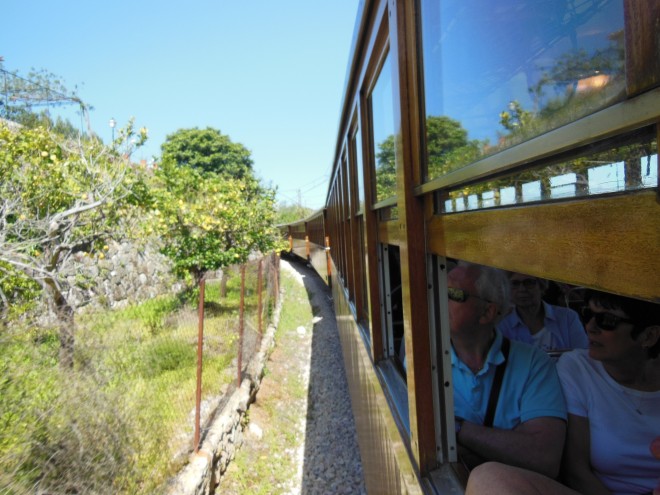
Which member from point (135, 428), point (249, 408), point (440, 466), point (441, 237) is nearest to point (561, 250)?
point (441, 237)

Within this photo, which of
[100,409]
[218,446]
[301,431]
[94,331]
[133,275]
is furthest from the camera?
[133,275]

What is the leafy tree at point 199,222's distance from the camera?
28.6ft

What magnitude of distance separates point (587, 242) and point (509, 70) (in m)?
0.36

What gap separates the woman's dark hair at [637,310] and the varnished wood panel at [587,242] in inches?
34.7

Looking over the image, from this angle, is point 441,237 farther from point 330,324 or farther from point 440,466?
point 330,324

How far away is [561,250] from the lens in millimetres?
634

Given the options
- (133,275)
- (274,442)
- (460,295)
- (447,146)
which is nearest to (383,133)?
(460,295)

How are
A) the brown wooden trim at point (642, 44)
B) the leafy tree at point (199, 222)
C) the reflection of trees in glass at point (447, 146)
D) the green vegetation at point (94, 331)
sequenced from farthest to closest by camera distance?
the leafy tree at point (199, 222), the green vegetation at point (94, 331), the reflection of trees in glass at point (447, 146), the brown wooden trim at point (642, 44)

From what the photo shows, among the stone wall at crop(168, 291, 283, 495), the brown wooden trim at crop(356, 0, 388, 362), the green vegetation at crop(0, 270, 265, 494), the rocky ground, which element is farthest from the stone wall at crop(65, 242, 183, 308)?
the brown wooden trim at crop(356, 0, 388, 362)

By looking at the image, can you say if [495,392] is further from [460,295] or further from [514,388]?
[460,295]

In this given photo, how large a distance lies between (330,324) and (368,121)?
7443 mm

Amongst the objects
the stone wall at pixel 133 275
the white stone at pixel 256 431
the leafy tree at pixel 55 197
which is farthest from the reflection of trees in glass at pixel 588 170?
the stone wall at pixel 133 275

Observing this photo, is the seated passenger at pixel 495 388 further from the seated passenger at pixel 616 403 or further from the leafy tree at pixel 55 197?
the leafy tree at pixel 55 197

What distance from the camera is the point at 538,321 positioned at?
2.48 metres
